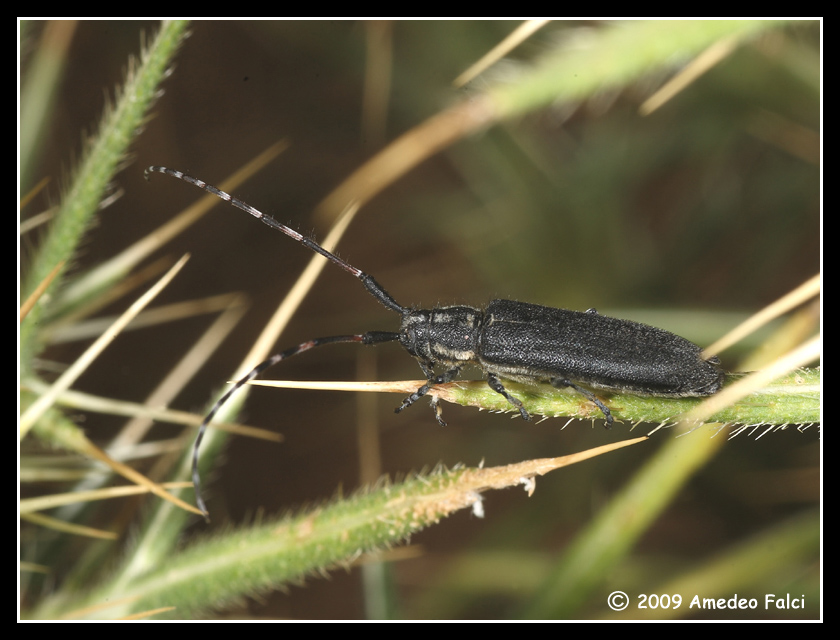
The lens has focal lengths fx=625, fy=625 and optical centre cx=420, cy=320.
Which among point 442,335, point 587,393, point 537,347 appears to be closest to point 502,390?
point 587,393

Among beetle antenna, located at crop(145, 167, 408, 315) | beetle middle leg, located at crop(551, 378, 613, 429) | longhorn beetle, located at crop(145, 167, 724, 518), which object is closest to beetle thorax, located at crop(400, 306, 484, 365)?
longhorn beetle, located at crop(145, 167, 724, 518)

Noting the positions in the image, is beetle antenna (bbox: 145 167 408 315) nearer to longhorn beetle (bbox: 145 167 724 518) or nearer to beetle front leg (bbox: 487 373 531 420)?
longhorn beetle (bbox: 145 167 724 518)

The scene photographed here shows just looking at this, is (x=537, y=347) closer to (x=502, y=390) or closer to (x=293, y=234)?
→ (x=502, y=390)

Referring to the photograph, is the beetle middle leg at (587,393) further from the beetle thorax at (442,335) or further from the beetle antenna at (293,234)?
the beetle antenna at (293,234)

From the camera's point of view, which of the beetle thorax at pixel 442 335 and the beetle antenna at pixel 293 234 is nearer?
the beetle antenna at pixel 293 234

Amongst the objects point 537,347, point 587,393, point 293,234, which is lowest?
point 587,393

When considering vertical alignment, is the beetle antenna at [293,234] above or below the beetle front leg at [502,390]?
above

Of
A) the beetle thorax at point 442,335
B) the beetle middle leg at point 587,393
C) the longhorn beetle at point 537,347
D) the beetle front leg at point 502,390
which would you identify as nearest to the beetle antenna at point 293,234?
the longhorn beetle at point 537,347
